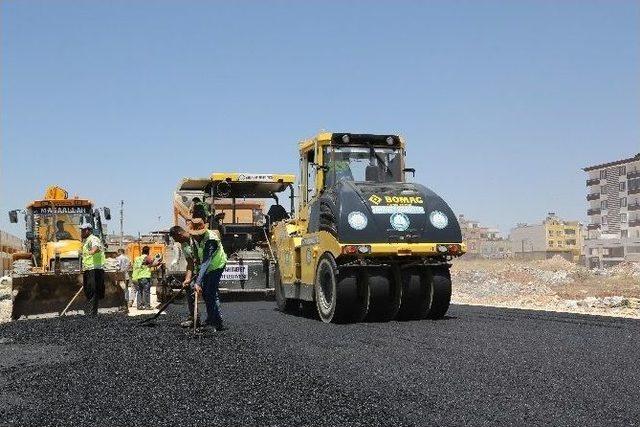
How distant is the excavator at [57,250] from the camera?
41.4ft

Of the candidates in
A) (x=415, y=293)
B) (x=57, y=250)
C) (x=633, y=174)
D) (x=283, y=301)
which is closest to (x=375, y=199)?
(x=415, y=293)

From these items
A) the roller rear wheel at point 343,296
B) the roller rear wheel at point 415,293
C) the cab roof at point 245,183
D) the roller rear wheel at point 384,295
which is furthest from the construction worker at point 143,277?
the roller rear wheel at point 415,293

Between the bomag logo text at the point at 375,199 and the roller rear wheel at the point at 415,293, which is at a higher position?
the bomag logo text at the point at 375,199

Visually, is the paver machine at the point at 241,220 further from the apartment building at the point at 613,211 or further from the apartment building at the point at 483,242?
the apartment building at the point at 483,242

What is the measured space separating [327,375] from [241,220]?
36.3ft

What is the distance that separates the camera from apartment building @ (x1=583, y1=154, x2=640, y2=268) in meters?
75.1

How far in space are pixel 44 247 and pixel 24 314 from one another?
130 inches

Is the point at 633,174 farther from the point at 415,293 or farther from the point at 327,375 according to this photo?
the point at 327,375

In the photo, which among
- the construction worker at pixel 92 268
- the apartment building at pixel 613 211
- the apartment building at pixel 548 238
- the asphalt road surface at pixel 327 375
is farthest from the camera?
the apartment building at pixel 548 238

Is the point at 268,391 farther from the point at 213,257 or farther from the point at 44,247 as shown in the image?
the point at 44,247

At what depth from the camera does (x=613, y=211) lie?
3305 inches

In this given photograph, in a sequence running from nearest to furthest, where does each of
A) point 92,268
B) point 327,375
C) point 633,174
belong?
point 327,375 < point 92,268 < point 633,174

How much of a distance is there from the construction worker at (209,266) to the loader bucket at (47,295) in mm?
4590

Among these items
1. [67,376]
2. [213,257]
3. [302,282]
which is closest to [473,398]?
[67,376]
